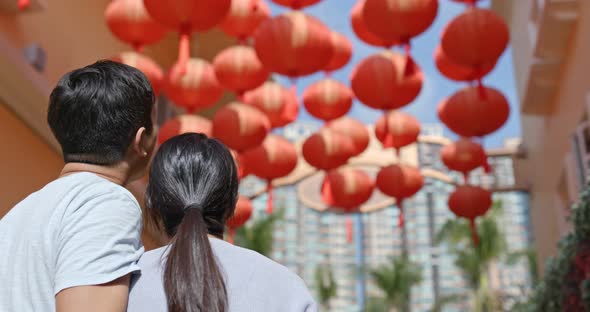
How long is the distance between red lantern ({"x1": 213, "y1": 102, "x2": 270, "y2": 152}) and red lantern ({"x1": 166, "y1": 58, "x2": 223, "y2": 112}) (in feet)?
1.24

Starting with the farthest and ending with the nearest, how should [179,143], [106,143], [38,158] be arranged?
[38,158], [179,143], [106,143]

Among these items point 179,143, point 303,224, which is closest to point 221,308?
point 179,143

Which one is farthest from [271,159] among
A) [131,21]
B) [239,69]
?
[131,21]

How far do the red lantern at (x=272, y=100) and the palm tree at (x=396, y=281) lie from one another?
53.4 feet

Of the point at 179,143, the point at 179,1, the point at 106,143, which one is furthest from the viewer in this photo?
the point at 179,1

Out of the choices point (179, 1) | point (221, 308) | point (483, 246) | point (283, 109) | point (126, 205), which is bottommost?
point (483, 246)

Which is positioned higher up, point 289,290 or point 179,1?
point 179,1

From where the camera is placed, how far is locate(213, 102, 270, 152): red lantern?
234 inches

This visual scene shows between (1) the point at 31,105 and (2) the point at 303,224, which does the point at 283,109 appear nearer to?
(1) the point at 31,105

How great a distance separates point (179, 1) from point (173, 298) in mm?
3585

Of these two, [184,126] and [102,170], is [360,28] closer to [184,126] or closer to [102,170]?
[184,126]

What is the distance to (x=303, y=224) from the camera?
20.0 m

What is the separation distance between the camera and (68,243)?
4.91ft

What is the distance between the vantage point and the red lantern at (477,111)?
602cm
